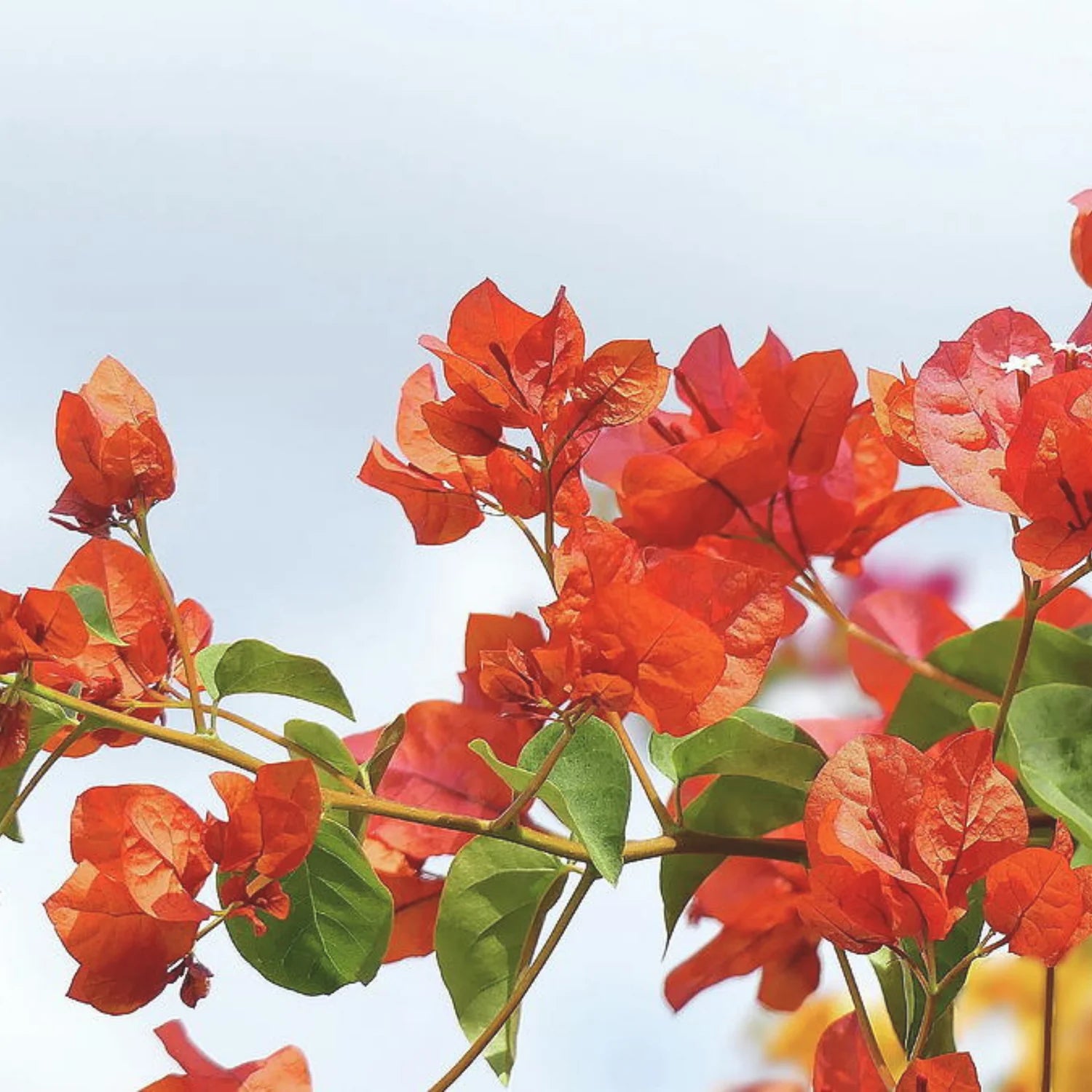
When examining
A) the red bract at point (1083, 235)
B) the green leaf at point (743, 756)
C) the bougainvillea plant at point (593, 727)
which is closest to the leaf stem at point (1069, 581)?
the bougainvillea plant at point (593, 727)

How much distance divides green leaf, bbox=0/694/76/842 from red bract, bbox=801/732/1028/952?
24 centimetres

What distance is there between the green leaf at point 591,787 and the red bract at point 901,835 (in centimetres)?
6

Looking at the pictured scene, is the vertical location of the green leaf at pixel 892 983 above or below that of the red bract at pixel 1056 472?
below

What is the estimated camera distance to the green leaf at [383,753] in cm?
52

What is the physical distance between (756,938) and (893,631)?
0.50 feet

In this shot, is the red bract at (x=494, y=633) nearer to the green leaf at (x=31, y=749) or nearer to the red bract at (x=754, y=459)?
the red bract at (x=754, y=459)

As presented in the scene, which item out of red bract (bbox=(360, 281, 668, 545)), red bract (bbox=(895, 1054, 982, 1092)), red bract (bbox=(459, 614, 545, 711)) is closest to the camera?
red bract (bbox=(895, 1054, 982, 1092))

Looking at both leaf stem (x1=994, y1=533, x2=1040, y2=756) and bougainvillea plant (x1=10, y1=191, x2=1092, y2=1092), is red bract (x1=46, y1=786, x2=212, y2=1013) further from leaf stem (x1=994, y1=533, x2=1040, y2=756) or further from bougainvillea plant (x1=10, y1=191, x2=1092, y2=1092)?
leaf stem (x1=994, y1=533, x2=1040, y2=756)

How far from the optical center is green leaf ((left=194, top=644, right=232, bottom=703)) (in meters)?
0.56

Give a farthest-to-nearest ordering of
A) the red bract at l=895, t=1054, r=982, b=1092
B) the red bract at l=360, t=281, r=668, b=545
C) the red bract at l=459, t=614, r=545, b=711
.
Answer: the red bract at l=459, t=614, r=545, b=711, the red bract at l=360, t=281, r=668, b=545, the red bract at l=895, t=1054, r=982, b=1092

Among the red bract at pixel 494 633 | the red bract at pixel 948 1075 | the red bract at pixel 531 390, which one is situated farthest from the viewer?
the red bract at pixel 494 633

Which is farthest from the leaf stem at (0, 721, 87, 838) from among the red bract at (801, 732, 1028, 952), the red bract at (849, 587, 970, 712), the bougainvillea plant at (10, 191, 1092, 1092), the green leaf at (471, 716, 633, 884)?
the red bract at (849, 587, 970, 712)

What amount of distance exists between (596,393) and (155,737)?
0.18 meters

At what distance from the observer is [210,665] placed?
569 mm
